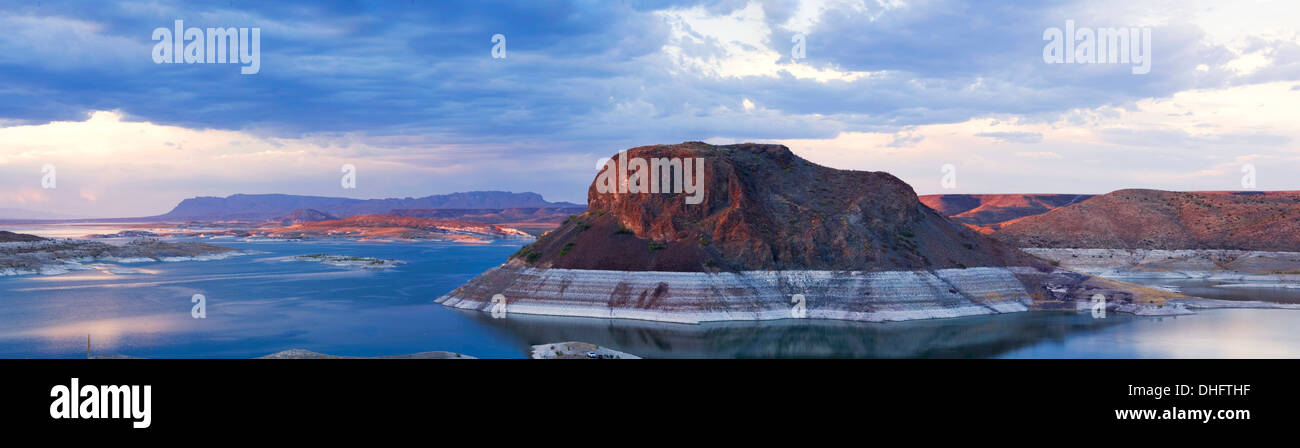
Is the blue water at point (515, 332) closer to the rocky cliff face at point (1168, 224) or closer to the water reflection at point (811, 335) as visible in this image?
the water reflection at point (811, 335)

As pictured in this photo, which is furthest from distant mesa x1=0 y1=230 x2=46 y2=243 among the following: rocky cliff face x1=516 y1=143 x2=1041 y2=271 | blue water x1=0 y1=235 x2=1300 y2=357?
rocky cliff face x1=516 y1=143 x2=1041 y2=271

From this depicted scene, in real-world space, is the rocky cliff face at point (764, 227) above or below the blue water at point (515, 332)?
above

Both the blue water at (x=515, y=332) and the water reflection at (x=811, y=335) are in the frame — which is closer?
the blue water at (x=515, y=332)

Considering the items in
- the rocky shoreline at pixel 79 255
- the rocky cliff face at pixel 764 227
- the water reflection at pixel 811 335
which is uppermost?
the rocky cliff face at pixel 764 227

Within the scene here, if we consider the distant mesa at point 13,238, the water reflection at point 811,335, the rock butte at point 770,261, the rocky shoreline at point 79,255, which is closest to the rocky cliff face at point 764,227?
the rock butte at point 770,261

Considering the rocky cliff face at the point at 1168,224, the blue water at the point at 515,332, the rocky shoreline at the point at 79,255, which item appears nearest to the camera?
the blue water at the point at 515,332

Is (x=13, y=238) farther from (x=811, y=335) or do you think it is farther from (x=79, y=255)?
(x=811, y=335)

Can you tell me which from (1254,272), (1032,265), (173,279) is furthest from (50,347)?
(1254,272)

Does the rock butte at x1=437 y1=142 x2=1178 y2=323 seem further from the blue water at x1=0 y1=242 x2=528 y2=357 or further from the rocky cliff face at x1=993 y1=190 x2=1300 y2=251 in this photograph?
the rocky cliff face at x1=993 y1=190 x2=1300 y2=251
